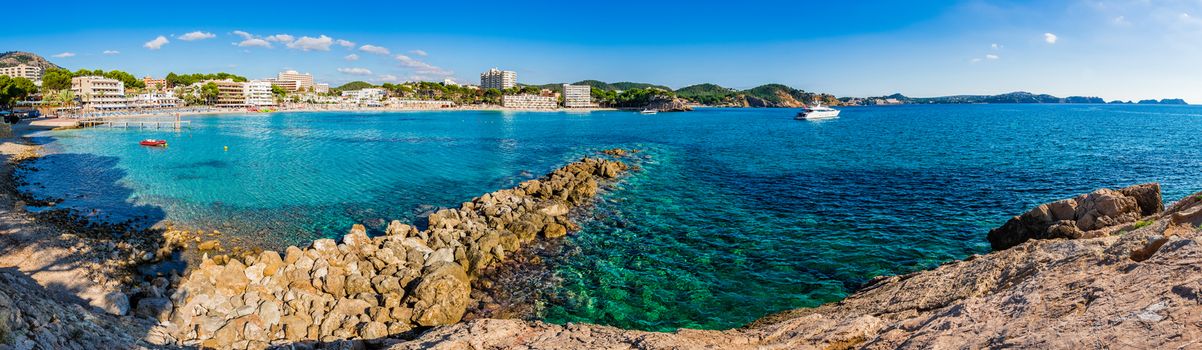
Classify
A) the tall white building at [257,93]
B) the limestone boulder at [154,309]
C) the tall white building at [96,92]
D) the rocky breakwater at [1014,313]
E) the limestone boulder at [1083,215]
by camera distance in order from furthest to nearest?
1. the tall white building at [257,93]
2. the tall white building at [96,92]
3. the limestone boulder at [1083,215]
4. the limestone boulder at [154,309]
5. the rocky breakwater at [1014,313]

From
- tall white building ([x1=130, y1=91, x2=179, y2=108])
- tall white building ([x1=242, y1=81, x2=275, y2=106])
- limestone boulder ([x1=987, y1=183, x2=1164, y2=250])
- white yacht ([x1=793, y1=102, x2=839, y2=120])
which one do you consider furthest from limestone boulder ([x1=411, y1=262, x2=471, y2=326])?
tall white building ([x1=242, y1=81, x2=275, y2=106])

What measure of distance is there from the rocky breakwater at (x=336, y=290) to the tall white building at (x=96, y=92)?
141m

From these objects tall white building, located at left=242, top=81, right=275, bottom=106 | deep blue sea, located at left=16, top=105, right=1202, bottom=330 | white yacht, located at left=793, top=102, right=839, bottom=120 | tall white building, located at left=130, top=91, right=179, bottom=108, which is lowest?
deep blue sea, located at left=16, top=105, right=1202, bottom=330

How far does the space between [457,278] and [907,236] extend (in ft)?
53.9

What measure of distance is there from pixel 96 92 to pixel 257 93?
57425 mm

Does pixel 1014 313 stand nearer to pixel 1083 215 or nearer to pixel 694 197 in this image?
pixel 1083 215

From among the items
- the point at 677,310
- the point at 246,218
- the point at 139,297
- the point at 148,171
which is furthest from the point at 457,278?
the point at 148,171

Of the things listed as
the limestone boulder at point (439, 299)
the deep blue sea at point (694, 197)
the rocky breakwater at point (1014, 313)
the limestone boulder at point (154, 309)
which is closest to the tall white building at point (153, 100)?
the deep blue sea at point (694, 197)

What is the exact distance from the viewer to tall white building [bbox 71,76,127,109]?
386 ft

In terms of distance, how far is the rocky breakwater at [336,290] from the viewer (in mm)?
12508

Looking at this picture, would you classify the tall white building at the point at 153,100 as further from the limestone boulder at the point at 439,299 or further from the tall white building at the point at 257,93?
the limestone boulder at the point at 439,299

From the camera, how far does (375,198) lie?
98.2ft

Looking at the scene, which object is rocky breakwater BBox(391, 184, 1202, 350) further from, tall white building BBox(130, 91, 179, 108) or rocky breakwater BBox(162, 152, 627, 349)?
tall white building BBox(130, 91, 179, 108)

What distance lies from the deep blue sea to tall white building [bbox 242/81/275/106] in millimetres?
127809
